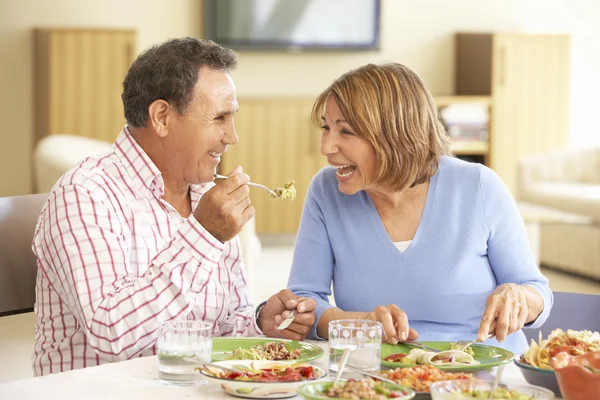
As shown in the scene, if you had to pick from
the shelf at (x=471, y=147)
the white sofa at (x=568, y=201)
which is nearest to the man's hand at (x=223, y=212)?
the white sofa at (x=568, y=201)

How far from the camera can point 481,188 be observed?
206 centimetres

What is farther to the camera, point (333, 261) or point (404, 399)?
point (333, 261)

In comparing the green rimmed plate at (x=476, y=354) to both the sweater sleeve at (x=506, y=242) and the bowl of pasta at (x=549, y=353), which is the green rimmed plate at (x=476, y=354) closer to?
the bowl of pasta at (x=549, y=353)

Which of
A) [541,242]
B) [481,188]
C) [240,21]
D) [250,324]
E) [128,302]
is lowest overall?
[541,242]

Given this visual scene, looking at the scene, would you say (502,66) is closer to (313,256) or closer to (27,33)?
(27,33)

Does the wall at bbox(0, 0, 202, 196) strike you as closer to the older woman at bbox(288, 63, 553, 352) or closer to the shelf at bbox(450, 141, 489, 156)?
the shelf at bbox(450, 141, 489, 156)

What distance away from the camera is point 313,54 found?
6.96 meters

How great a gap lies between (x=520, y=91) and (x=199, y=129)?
5274mm

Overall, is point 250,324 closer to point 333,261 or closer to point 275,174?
point 333,261

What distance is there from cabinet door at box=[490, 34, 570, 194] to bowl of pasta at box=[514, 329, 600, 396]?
542cm


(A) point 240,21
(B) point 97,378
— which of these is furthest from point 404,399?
(A) point 240,21

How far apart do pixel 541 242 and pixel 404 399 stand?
16.8 ft

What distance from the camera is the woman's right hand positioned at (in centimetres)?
165

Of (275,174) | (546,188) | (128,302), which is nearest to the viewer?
(128,302)
